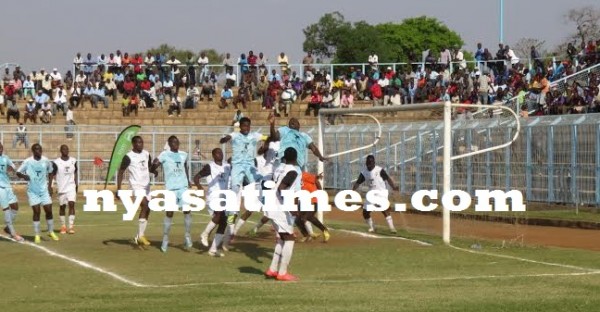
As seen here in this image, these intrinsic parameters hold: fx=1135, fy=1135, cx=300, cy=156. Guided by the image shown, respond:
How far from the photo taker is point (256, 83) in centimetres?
5831

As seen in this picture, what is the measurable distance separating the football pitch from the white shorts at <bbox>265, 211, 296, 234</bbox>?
2.59 ft

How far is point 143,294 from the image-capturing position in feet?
50.8

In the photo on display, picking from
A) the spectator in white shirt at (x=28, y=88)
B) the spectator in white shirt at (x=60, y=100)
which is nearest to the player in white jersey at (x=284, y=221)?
the spectator in white shirt at (x=60, y=100)

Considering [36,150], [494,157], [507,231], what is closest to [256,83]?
[494,157]

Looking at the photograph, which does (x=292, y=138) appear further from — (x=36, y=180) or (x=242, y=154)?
(x=36, y=180)

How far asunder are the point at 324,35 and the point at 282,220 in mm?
91407

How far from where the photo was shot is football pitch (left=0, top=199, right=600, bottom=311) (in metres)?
14.6

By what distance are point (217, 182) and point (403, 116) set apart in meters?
24.5

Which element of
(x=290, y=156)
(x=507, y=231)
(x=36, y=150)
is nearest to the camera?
(x=290, y=156)

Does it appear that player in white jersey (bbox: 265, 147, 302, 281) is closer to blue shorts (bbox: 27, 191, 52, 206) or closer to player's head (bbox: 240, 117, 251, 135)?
player's head (bbox: 240, 117, 251, 135)

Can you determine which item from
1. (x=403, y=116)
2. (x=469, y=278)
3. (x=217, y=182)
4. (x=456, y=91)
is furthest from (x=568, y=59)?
(x=469, y=278)

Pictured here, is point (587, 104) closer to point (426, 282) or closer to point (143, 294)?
point (426, 282)

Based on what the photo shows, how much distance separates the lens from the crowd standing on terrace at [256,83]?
51.3 m

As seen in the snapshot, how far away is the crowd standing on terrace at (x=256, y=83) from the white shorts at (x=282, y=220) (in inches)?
1280
